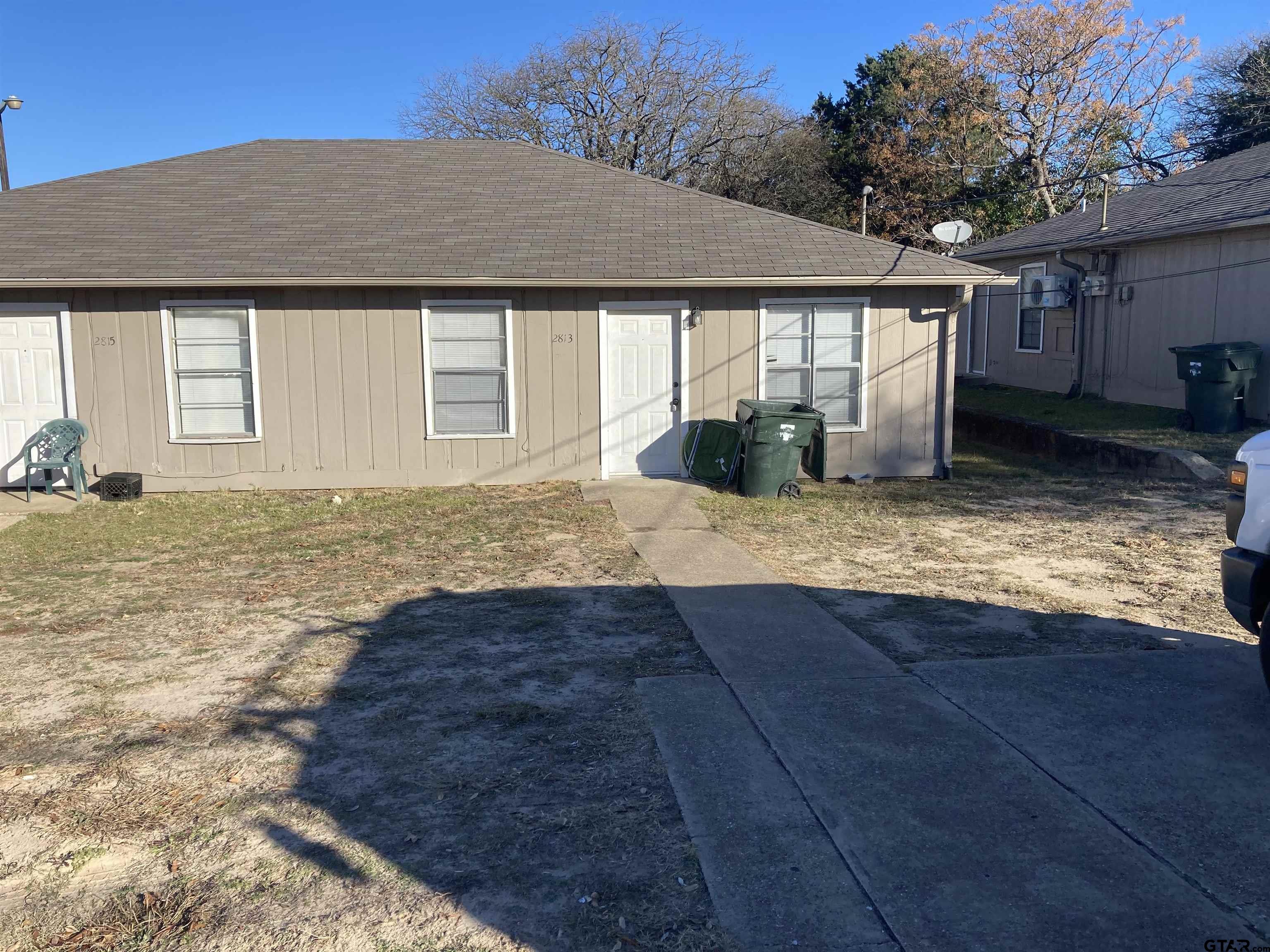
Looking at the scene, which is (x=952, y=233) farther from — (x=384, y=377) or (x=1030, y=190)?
(x=1030, y=190)

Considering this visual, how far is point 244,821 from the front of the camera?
4082mm

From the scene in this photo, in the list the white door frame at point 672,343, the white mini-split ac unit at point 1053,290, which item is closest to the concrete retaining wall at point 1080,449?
the white mini-split ac unit at point 1053,290

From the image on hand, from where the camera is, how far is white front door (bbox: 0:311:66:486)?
11.9 m

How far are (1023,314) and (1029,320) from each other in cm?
27

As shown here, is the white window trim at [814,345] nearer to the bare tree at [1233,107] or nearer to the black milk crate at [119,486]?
the black milk crate at [119,486]

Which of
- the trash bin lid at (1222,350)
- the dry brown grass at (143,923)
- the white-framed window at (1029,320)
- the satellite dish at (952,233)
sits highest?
the satellite dish at (952,233)

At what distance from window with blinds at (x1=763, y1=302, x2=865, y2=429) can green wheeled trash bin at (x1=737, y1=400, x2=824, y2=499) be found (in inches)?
32.6

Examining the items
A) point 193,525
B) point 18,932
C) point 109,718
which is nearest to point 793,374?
point 193,525

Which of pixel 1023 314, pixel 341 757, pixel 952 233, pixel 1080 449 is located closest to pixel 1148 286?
pixel 1023 314

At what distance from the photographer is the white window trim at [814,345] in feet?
40.9

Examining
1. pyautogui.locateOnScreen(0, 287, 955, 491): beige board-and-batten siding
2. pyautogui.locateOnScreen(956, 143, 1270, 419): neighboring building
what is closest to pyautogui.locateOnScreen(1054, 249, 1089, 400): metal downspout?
pyautogui.locateOnScreen(956, 143, 1270, 419): neighboring building

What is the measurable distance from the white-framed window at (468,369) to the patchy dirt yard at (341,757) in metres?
3.77

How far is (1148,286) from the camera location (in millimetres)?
17344

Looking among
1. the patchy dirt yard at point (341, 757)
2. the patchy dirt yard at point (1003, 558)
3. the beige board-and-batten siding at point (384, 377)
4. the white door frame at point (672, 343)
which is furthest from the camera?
the white door frame at point (672, 343)
